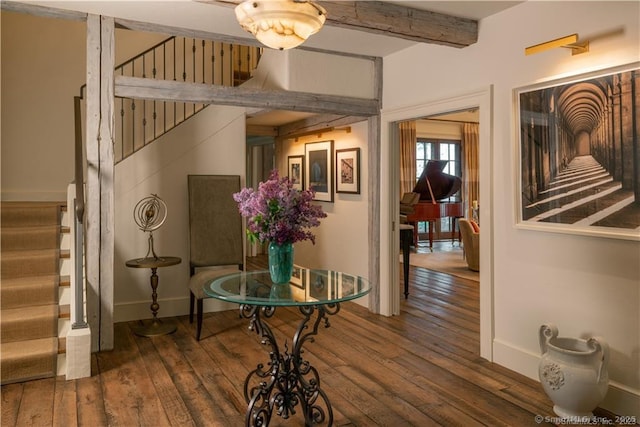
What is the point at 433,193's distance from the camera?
10.0 meters

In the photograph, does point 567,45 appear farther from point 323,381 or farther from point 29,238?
point 29,238

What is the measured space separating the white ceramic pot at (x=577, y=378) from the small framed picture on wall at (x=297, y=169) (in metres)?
4.65

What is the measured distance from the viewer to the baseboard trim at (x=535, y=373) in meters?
2.70

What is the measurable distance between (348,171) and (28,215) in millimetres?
3413

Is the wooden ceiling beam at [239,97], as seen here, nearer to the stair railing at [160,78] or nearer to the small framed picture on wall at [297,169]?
the stair railing at [160,78]

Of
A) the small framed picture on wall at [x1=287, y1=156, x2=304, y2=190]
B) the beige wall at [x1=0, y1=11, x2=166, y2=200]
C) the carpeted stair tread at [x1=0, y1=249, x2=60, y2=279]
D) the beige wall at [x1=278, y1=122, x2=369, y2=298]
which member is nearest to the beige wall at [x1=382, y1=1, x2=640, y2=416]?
the beige wall at [x1=278, y1=122, x2=369, y2=298]

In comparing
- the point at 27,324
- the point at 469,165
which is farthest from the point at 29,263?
the point at 469,165

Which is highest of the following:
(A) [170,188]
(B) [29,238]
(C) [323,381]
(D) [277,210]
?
(A) [170,188]

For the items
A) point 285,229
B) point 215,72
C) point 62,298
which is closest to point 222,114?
point 215,72

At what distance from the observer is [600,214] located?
2840 millimetres

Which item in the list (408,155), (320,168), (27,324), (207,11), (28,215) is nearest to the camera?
(27,324)

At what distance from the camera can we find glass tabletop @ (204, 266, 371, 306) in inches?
93.0

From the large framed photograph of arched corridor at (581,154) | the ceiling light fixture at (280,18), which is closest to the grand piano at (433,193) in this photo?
the large framed photograph of arched corridor at (581,154)

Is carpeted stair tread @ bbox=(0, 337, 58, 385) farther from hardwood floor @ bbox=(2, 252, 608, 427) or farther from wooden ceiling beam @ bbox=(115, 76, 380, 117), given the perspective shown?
wooden ceiling beam @ bbox=(115, 76, 380, 117)
